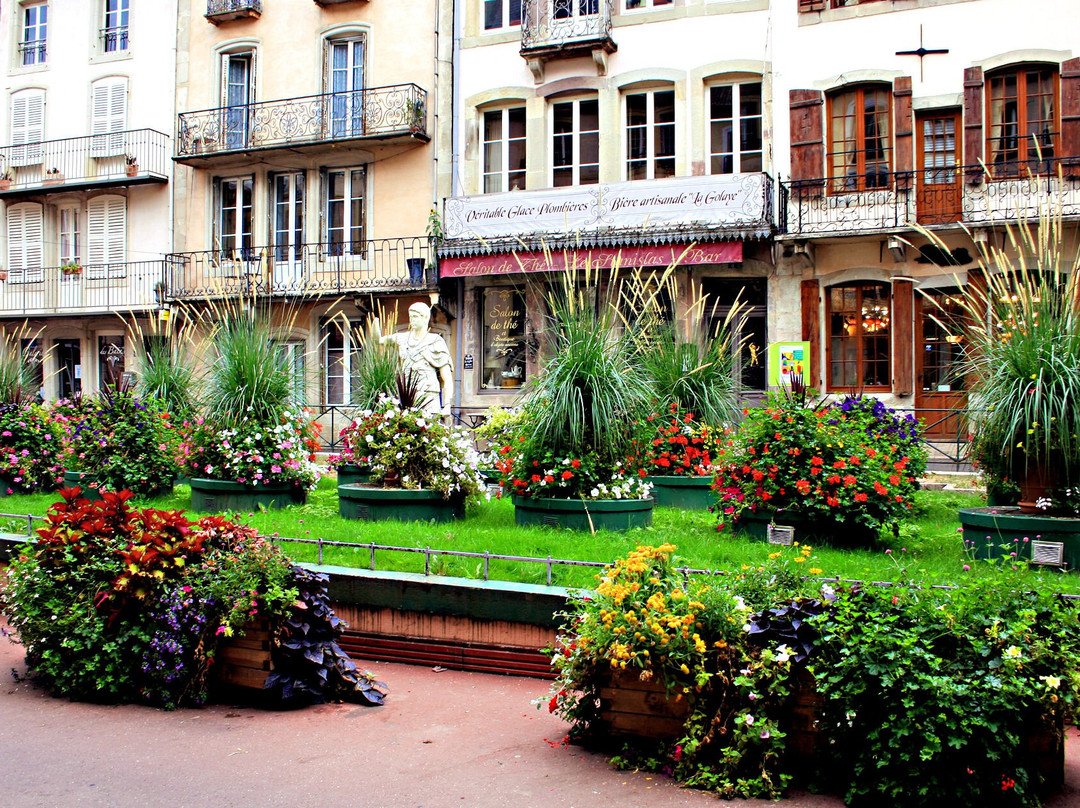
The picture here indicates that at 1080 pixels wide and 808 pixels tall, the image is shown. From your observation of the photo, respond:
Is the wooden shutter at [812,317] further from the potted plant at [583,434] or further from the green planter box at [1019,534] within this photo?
the green planter box at [1019,534]

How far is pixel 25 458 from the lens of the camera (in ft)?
43.5

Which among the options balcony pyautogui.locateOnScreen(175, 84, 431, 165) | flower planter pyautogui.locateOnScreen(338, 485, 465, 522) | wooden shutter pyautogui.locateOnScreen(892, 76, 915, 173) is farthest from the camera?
balcony pyautogui.locateOnScreen(175, 84, 431, 165)

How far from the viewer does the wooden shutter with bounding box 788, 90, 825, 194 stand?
62.3 ft

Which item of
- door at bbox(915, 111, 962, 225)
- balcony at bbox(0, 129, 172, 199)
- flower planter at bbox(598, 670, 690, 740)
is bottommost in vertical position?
flower planter at bbox(598, 670, 690, 740)

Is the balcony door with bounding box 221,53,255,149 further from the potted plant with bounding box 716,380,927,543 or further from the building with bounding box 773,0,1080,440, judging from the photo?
the potted plant with bounding box 716,380,927,543

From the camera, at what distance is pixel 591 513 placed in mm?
8383

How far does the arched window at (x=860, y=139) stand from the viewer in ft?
61.3

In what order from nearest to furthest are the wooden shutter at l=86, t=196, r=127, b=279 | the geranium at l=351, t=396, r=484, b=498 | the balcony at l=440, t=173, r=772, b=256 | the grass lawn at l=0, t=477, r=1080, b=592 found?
1. the grass lawn at l=0, t=477, r=1080, b=592
2. the geranium at l=351, t=396, r=484, b=498
3. the balcony at l=440, t=173, r=772, b=256
4. the wooden shutter at l=86, t=196, r=127, b=279

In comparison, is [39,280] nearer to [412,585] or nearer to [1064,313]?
[412,585]

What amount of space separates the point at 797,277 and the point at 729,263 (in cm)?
127

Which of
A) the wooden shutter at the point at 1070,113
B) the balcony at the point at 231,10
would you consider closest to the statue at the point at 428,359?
the wooden shutter at the point at 1070,113

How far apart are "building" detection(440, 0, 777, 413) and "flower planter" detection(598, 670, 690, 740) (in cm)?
1437

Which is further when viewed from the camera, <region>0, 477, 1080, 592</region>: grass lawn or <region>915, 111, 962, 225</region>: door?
<region>915, 111, 962, 225</region>: door

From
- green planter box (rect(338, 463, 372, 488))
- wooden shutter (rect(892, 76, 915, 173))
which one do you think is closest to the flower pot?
green planter box (rect(338, 463, 372, 488))
